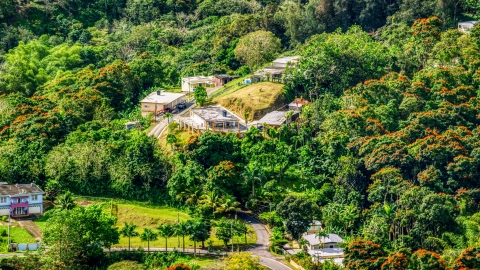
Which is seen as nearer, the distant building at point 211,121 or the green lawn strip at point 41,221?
the green lawn strip at point 41,221

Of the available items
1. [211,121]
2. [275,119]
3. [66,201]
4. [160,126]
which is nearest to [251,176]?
[211,121]

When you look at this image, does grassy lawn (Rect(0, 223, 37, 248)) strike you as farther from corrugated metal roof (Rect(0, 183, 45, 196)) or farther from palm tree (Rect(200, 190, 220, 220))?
palm tree (Rect(200, 190, 220, 220))

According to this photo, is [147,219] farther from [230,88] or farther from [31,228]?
[230,88]

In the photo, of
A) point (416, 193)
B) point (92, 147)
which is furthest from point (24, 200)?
point (416, 193)

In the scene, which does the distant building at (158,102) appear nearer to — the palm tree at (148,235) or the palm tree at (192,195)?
the palm tree at (192,195)

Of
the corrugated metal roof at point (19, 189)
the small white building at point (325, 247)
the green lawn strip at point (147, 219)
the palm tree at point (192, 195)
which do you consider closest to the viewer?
the small white building at point (325, 247)

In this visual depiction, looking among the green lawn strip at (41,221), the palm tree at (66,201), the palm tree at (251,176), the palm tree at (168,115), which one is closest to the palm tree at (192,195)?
the palm tree at (251,176)

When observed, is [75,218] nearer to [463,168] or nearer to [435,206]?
[435,206]
